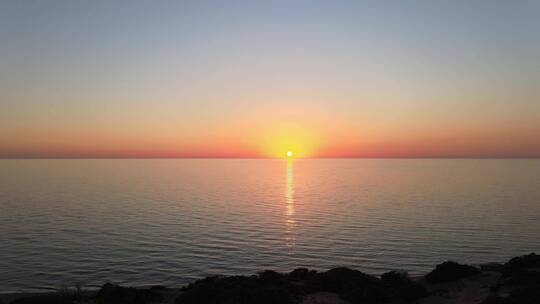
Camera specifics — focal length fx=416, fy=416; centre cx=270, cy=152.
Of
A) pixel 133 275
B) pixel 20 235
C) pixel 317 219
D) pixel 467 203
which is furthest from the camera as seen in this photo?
pixel 467 203

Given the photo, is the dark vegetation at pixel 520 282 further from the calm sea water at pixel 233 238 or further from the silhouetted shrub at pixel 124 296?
the silhouetted shrub at pixel 124 296

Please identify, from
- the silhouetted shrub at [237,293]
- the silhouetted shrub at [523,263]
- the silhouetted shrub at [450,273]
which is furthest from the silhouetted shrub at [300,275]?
the silhouetted shrub at [523,263]

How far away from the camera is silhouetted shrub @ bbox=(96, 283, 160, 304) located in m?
24.5

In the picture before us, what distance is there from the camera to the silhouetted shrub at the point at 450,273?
1125 inches

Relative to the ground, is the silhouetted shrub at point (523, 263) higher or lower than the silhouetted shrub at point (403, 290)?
higher

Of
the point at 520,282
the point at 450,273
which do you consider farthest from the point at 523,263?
the point at 520,282

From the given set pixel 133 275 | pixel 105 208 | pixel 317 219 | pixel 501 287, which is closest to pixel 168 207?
pixel 105 208

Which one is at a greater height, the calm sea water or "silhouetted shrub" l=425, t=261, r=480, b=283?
"silhouetted shrub" l=425, t=261, r=480, b=283

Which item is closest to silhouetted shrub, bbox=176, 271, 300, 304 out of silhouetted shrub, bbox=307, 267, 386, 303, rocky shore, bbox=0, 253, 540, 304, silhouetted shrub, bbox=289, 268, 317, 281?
rocky shore, bbox=0, 253, 540, 304

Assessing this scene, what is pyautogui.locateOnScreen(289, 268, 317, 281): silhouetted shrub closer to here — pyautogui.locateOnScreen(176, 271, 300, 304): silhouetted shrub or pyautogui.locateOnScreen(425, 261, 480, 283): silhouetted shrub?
pyautogui.locateOnScreen(176, 271, 300, 304): silhouetted shrub

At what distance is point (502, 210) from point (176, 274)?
66144 millimetres

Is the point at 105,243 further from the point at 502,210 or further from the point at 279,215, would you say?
the point at 502,210

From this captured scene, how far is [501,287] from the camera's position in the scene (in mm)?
25234

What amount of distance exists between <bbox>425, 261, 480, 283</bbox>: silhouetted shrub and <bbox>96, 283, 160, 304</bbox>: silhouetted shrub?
1865cm
